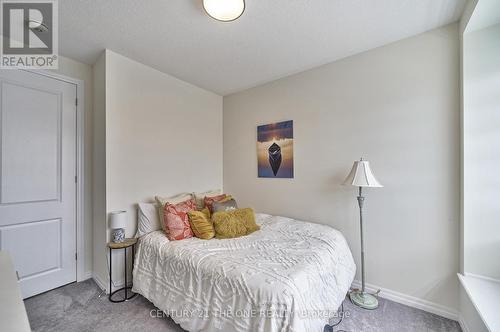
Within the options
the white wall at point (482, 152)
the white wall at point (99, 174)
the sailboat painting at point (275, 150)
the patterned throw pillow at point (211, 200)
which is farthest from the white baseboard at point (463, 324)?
the white wall at point (99, 174)

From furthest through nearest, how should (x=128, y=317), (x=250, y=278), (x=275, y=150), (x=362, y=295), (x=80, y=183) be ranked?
(x=275, y=150) < (x=80, y=183) < (x=362, y=295) < (x=128, y=317) < (x=250, y=278)

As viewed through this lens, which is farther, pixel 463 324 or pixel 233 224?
pixel 233 224

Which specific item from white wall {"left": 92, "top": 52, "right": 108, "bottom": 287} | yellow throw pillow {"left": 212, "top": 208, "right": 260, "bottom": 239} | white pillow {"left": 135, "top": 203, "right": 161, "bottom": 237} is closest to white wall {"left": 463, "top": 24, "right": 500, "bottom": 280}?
yellow throw pillow {"left": 212, "top": 208, "right": 260, "bottom": 239}

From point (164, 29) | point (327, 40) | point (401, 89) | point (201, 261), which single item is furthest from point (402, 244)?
point (164, 29)

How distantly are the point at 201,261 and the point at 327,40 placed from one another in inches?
90.5

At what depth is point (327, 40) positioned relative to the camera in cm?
203

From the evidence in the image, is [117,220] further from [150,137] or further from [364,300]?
[364,300]

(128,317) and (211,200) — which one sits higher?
(211,200)

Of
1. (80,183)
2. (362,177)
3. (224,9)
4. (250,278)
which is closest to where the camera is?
(250,278)

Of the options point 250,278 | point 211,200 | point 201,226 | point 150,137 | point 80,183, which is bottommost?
point 250,278

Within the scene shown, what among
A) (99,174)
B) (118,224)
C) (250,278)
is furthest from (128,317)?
(99,174)

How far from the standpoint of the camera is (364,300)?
1962mm

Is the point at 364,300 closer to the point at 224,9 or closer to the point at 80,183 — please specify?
the point at 224,9

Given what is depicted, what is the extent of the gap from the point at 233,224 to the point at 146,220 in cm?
97
